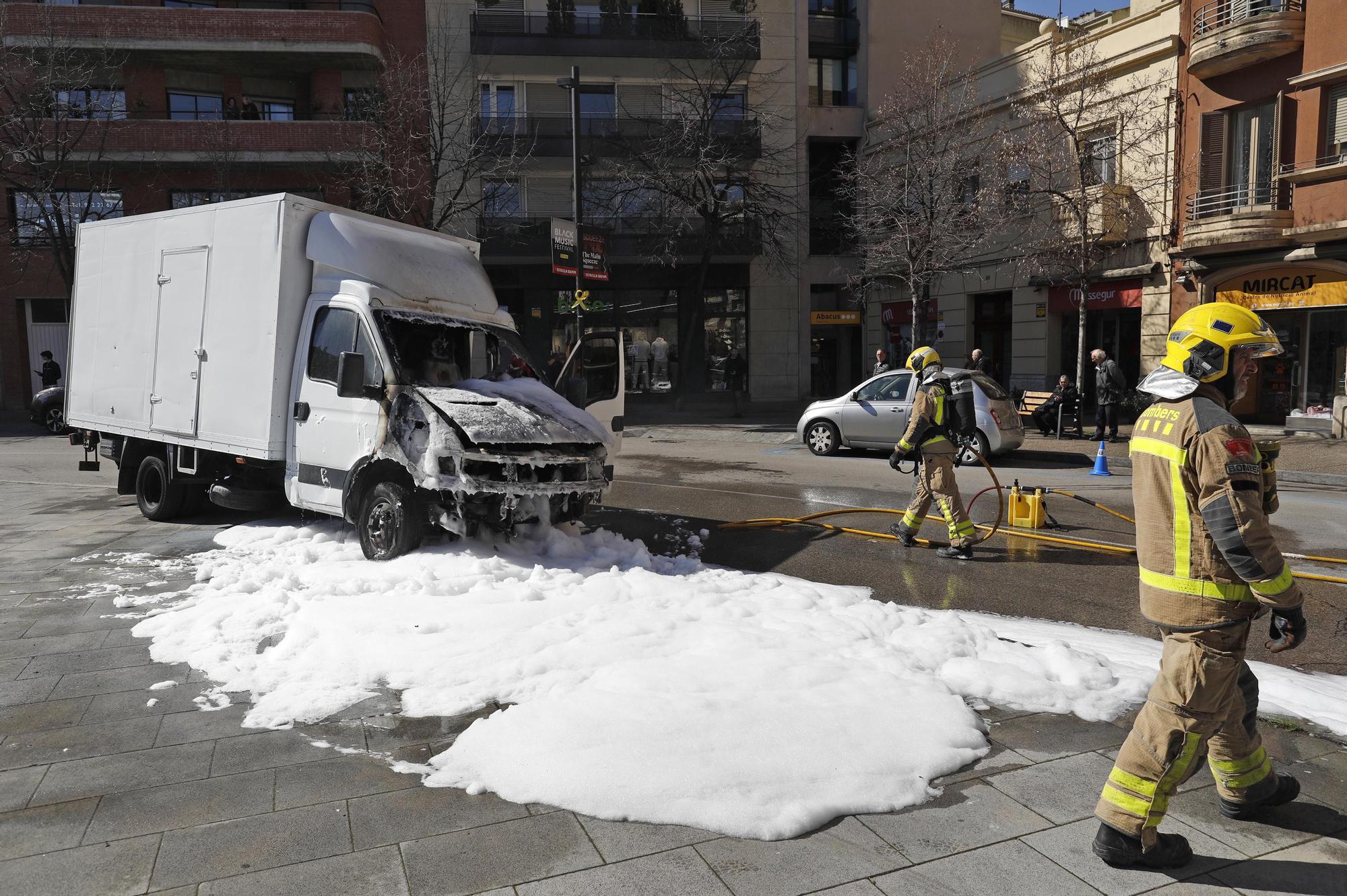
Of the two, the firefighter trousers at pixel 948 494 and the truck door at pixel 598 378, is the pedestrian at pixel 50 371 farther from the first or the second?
the firefighter trousers at pixel 948 494

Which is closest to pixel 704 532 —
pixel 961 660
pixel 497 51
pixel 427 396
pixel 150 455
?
pixel 427 396

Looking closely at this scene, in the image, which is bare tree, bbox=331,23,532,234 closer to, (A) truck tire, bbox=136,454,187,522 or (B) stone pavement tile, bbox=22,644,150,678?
(A) truck tire, bbox=136,454,187,522

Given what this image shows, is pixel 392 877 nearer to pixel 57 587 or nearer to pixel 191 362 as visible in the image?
pixel 57 587

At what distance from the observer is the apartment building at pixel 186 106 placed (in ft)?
89.4

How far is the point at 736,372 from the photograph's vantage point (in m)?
29.7

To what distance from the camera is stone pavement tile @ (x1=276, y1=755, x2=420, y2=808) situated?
3.66m

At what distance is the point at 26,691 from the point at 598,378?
555 centimetres

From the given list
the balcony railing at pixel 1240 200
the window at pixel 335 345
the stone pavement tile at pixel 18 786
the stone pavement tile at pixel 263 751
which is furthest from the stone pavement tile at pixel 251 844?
the balcony railing at pixel 1240 200

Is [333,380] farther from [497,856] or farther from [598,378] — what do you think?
[497,856]

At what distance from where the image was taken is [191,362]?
926 cm

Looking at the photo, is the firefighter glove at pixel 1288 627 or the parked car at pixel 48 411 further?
the parked car at pixel 48 411

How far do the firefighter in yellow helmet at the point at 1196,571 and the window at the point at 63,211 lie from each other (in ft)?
99.1

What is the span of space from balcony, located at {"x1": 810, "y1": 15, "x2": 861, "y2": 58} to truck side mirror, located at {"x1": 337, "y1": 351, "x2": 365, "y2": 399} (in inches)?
1139

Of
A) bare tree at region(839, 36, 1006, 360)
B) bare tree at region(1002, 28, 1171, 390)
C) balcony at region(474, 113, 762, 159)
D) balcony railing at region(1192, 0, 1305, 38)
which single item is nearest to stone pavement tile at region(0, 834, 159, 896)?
bare tree at region(1002, 28, 1171, 390)
